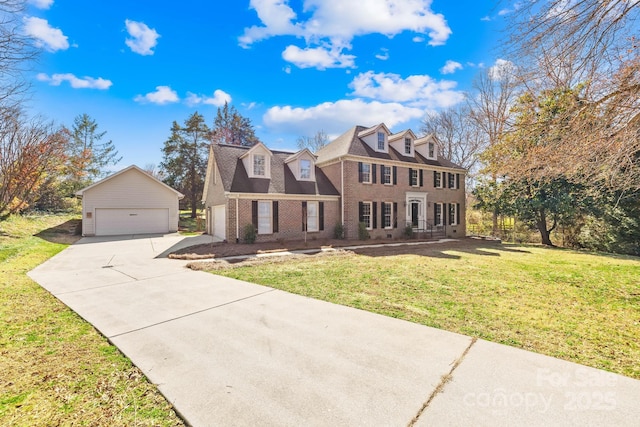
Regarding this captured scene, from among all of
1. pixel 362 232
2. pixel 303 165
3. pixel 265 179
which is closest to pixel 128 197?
pixel 265 179

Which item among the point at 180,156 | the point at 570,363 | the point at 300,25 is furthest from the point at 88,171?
the point at 570,363

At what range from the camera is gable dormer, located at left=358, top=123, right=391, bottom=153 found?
63.1 feet

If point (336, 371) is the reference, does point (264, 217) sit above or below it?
above

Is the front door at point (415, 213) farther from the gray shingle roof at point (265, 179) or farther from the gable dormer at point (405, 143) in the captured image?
the gray shingle roof at point (265, 179)

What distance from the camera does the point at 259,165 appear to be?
16.7m

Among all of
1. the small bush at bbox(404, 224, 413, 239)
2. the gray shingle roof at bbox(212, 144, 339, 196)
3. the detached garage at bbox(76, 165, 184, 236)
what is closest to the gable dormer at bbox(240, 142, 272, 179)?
the gray shingle roof at bbox(212, 144, 339, 196)

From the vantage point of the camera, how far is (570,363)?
321 cm

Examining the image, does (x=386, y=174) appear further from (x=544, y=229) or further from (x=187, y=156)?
(x=187, y=156)

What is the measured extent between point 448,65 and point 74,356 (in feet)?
33.3

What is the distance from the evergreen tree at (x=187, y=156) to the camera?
1264 inches

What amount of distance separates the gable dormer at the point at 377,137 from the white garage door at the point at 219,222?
410 inches

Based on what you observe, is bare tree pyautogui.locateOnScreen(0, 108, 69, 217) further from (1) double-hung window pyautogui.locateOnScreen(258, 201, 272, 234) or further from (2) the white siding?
(1) double-hung window pyautogui.locateOnScreen(258, 201, 272, 234)

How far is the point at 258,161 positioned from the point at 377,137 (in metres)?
8.15

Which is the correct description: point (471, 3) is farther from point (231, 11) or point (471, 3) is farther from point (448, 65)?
point (231, 11)
